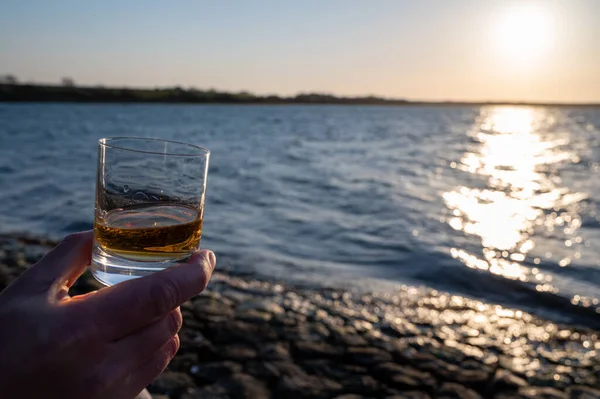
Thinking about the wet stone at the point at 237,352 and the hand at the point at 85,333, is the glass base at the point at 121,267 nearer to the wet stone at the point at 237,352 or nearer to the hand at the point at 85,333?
the hand at the point at 85,333

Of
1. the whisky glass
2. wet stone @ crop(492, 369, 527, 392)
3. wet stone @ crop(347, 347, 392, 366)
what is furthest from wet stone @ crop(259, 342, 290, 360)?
the whisky glass

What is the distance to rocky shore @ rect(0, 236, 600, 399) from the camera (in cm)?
396

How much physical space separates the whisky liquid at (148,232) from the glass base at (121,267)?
1cm

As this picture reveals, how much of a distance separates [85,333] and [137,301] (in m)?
0.13

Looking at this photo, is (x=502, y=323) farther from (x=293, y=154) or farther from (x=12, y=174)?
(x=293, y=154)

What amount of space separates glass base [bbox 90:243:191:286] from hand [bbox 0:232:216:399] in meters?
0.20

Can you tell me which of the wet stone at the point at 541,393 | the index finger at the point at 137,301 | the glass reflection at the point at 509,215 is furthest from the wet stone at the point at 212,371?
the glass reflection at the point at 509,215

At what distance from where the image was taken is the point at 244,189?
1437cm

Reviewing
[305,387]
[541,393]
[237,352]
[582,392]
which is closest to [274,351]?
[237,352]

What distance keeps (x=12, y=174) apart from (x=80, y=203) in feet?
18.5

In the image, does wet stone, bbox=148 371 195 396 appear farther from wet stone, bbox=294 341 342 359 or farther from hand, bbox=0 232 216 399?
hand, bbox=0 232 216 399

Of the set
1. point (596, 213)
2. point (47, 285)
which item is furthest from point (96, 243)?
point (596, 213)

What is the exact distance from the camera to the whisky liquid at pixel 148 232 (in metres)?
1.58

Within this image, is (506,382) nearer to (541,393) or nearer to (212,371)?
(541,393)
